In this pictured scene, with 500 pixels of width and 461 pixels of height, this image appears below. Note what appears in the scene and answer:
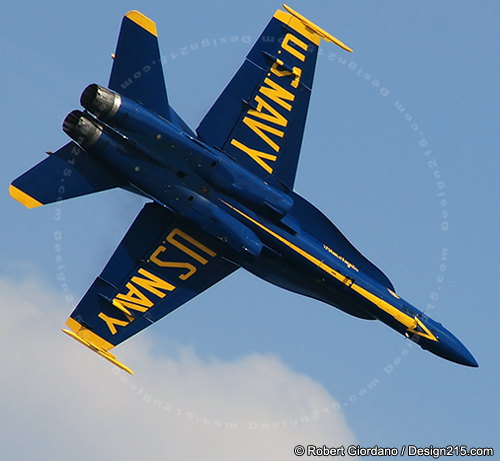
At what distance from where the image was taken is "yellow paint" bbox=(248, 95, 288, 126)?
3544 centimetres

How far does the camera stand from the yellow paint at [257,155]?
1380 inches

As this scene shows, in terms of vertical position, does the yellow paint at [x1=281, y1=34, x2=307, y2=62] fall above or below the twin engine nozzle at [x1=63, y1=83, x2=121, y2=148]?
above

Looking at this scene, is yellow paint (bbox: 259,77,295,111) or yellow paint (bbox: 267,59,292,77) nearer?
yellow paint (bbox: 259,77,295,111)

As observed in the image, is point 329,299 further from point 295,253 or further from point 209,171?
point 209,171

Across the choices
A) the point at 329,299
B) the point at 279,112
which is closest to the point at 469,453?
the point at 329,299

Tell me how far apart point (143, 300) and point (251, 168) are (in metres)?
4.84

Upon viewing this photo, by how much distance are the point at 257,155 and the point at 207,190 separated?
2.01 meters

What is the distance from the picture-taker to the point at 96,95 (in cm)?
3256

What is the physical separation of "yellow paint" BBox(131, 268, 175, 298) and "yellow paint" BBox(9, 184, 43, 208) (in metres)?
3.91

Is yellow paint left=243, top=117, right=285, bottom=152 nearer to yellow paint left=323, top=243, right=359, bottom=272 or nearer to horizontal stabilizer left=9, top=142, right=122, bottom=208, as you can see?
yellow paint left=323, top=243, right=359, bottom=272

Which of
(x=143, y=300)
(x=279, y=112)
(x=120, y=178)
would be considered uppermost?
(x=279, y=112)

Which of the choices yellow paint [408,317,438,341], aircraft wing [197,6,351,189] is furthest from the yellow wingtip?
yellow paint [408,317,438,341]

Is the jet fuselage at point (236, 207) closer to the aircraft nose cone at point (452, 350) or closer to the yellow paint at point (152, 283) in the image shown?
the aircraft nose cone at point (452, 350)

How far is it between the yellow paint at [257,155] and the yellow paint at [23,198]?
18.2 ft
